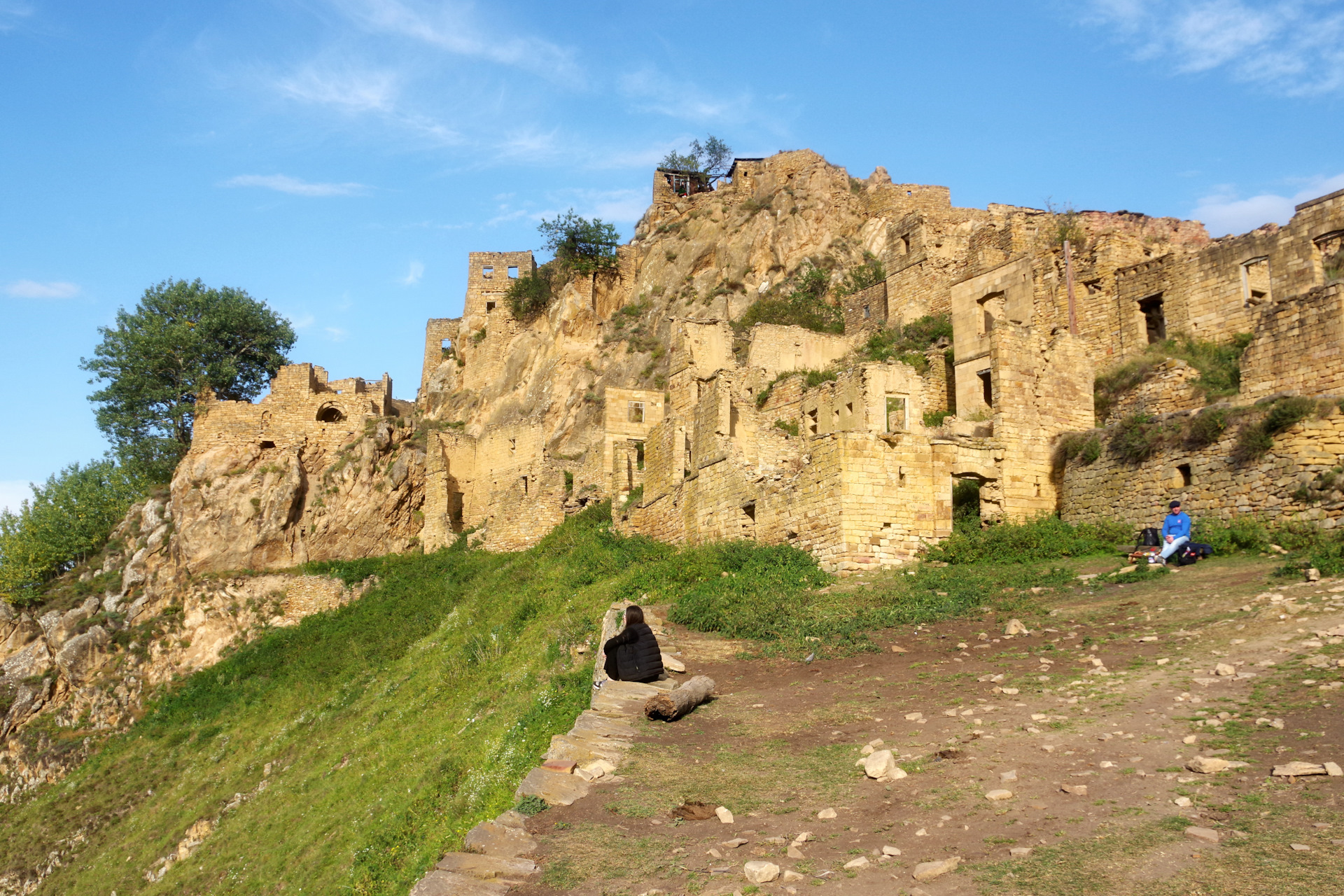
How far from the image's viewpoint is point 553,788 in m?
9.44

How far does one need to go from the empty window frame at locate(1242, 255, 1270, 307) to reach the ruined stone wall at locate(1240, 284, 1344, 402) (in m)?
3.62

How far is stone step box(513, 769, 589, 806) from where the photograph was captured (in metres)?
9.27

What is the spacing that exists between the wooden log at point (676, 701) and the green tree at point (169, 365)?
117ft

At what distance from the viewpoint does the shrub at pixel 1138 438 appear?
18.0 meters

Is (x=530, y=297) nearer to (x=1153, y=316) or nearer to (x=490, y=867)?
(x=1153, y=316)

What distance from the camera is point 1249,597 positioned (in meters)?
12.1

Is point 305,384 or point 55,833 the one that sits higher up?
point 305,384

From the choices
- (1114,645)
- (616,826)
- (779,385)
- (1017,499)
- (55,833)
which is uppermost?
(779,385)

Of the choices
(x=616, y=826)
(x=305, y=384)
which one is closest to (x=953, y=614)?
(x=616, y=826)

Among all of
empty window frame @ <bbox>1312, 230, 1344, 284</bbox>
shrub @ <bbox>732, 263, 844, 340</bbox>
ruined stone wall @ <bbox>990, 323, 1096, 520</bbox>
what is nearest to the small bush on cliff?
ruined stone wall @ <bbox>990, 323, 1096, 520</bbox>

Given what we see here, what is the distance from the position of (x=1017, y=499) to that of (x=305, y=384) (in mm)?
29579

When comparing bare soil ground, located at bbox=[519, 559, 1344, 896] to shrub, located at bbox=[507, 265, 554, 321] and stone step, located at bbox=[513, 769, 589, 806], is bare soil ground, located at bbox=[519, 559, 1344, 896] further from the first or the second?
shrub, located at bbox=[507, 265, 554, 321]

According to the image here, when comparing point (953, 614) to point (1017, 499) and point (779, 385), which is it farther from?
point (779, 385)

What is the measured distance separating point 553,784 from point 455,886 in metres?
1.87
